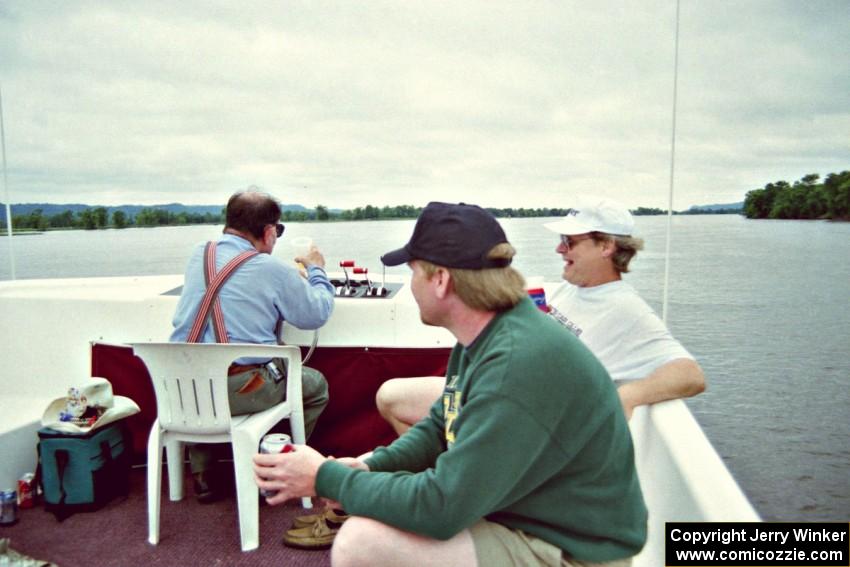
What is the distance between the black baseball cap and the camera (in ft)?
3.40

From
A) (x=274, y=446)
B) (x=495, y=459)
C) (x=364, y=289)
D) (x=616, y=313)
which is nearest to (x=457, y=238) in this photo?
(x=495, y=459)

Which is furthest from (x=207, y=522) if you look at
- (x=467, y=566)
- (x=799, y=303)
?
(x=799, y=303)

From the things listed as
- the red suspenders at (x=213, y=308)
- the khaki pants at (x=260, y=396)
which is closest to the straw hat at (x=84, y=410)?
the khaki pants at (x=260, y=396)

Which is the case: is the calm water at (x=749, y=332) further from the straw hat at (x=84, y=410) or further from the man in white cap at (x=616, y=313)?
the man in white cap at (x=616, y=313)

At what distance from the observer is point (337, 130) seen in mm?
15211

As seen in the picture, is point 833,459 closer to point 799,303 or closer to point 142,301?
point 799,303

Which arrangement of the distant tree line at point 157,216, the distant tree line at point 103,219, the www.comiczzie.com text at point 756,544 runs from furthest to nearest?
the distant tree line at point 103,219 → the distant tree line at point 157,216 → the www.comiczzie.com text at point 756,544

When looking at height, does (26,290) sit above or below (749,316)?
above

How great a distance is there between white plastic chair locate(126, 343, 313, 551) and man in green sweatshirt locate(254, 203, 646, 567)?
95 cm

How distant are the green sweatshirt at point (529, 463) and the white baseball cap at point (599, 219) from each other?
970 mm

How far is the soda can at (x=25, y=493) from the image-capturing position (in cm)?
235

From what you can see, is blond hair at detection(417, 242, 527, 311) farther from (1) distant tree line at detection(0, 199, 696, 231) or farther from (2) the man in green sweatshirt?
(1) distant tree line at detection(0, 199, 696, 231)

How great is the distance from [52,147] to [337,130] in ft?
21.2

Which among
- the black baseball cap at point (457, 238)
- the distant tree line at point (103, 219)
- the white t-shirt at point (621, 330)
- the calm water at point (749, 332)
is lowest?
the calm water at point (749, 332)
